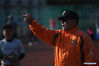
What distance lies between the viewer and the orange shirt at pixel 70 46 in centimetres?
290

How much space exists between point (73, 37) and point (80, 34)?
0.10m

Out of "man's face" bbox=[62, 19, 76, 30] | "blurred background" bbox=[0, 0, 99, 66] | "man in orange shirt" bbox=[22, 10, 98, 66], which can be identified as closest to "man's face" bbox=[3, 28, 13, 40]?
"man in orange shirt" bbox=[22, 10, 98, 66]

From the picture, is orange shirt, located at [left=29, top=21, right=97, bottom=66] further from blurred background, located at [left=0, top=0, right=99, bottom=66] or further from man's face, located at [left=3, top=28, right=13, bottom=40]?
blurred background, located at [left=0, top=0, right=99, bottom=66]

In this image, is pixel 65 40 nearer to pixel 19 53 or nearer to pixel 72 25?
pixel 72 25

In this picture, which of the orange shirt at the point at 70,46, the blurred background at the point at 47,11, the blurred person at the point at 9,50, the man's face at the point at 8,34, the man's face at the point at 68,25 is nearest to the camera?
the orange shirt at the point at 70,46

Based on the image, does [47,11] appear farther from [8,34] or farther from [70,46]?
[70,46]

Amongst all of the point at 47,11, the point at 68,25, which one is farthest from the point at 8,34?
the point at 47,11

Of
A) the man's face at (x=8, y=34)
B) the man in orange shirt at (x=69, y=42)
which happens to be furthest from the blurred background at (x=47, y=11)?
the man in orange shirt at (x=69, y=42)

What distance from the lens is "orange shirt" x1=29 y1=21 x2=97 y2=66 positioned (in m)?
2.90

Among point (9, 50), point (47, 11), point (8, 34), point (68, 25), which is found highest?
point (68, 25)

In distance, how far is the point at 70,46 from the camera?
2971mm

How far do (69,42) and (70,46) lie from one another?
0.19 feet

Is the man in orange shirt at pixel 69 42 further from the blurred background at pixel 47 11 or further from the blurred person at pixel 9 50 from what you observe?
the blurred background at pixel 47 11

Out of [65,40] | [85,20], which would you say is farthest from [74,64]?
[85,20]
